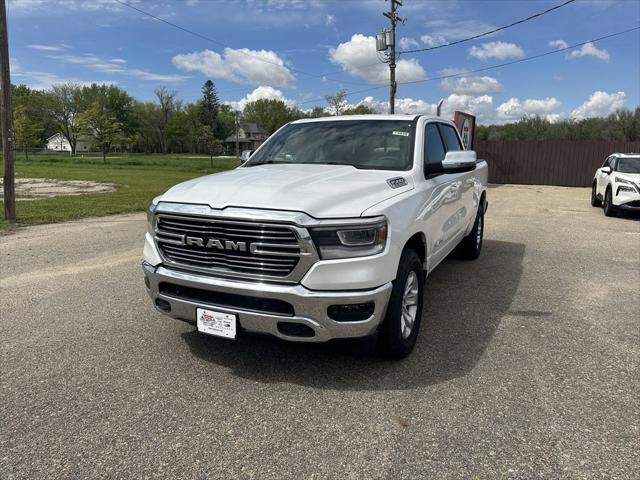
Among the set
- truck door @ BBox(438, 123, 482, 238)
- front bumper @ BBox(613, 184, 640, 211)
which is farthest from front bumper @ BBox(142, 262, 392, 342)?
front bumper @ BBox(613, 184, 640, 211)

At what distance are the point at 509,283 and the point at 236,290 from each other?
13.4 ft

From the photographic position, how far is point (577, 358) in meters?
3.74

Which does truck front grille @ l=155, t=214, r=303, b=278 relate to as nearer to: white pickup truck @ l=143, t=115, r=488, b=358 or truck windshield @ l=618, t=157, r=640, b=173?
white pickup truck @ l=143, t=115, r=488, b=358

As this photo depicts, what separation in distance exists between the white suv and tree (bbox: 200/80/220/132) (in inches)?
3732

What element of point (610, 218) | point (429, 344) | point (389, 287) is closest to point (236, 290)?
point (389, 287)

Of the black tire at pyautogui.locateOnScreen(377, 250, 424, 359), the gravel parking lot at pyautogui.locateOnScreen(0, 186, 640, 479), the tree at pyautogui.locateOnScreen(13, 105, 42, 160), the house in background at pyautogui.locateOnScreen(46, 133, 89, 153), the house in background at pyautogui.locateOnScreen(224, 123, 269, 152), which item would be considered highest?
the house in background at pyautogui.locateOnScreen(224, 123, 269, 152)

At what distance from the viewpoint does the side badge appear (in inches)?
143

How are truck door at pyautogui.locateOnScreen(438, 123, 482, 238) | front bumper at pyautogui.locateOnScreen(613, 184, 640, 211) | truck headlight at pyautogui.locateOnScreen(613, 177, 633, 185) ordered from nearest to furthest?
truck door at pyautogui.locateOnScreen(438, 123, 482, 238), front bumper at pyautogui.locateOnScreen(613, 184, 640, 211), truck headlight at pyautogui.locateOnScreen(613, 177, 633, 185)

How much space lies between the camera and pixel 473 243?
6.99m

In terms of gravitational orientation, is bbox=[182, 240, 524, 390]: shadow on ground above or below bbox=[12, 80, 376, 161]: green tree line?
below

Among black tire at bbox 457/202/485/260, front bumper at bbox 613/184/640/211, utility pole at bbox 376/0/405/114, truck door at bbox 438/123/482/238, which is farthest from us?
Answer: utility pole at bbox 376/0/405/114

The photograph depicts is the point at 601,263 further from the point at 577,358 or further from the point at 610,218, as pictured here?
the point at 610,218

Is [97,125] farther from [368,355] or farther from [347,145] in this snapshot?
[368,355]

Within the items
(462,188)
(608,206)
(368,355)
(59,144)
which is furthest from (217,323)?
(59,144)
